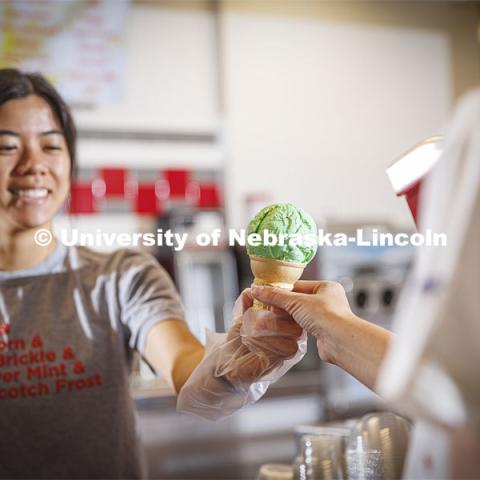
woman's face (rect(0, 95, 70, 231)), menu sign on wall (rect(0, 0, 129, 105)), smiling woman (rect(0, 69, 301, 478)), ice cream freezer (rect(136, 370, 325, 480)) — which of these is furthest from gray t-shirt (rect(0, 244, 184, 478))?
menu sign on wall (rect(0, 0, 129, 105))

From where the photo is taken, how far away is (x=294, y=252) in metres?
1.08

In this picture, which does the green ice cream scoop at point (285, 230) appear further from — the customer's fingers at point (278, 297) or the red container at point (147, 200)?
the red container at point (147, 200)

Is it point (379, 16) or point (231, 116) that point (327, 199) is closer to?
point (231, 116)

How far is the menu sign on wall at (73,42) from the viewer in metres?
3.86

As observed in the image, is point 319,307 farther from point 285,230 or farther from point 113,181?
point 113,181

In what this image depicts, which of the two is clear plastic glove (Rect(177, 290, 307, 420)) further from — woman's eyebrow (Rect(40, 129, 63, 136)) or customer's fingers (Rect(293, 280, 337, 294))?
woman's eyebrow (Rect(40, 129, 63, 136))

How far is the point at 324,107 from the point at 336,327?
3636 millimetres

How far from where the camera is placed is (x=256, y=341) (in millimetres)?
1083

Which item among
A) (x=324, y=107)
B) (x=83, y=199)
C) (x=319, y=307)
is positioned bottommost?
(x=319, y=307)

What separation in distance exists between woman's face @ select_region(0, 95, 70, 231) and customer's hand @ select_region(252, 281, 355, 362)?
0.53 metres

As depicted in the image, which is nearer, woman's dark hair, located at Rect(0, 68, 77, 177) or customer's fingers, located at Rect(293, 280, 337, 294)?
customer's fingers, located at Rect(293, 280, 337, 294)

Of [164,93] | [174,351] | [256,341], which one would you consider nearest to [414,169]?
[256,341]

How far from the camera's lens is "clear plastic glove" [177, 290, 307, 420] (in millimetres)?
1073

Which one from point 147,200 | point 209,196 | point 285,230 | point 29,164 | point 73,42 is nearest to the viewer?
point 285,230
